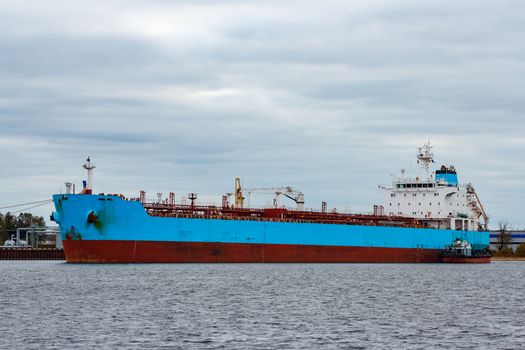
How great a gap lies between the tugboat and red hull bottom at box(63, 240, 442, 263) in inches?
72.8

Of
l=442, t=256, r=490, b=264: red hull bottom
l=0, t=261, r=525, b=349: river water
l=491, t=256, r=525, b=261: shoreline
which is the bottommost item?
l=0, t=261, r=525, b=349: river water

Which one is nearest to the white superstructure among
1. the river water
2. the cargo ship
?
the cargo ship

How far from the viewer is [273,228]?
2425 inches

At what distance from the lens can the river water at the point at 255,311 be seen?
25656 mm

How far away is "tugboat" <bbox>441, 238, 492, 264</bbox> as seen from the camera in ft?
235

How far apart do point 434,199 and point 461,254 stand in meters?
5.20

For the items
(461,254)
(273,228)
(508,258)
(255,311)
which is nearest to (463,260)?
(461,254)

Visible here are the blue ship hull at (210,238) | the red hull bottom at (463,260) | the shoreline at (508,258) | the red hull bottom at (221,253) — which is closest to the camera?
the blue ship hull at (210,238)

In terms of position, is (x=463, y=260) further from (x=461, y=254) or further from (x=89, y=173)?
(x=89, y=173)

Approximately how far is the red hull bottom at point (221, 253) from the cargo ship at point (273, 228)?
0.21 feet

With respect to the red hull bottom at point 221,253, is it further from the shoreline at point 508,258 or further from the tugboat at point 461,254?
the shoreline at point 508,258

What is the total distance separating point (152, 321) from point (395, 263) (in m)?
44.2

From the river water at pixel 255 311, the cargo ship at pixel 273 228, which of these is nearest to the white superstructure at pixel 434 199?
the cargo ship at pixel 273 228

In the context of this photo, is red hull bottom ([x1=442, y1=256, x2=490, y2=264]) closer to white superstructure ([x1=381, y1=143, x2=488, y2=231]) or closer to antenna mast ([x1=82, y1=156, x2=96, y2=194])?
white superstructure ([x1=381, y1=143, x2=488, y2=231])
